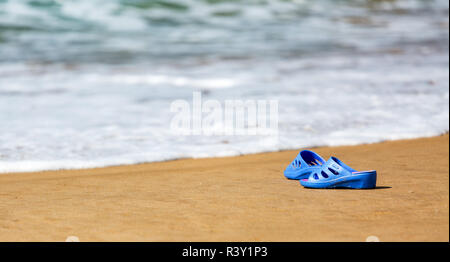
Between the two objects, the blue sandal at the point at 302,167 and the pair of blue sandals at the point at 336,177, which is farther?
the blue sandal at the point at 302,167

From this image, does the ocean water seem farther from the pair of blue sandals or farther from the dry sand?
the pair of blue sandals

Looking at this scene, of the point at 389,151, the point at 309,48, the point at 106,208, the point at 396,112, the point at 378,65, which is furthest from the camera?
the point at 309,48

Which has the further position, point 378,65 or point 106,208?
point 378,65

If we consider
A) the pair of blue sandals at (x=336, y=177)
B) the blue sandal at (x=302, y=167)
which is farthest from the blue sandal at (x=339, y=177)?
the blue sandal at (x=302, y=167)

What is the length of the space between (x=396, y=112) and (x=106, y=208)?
8.98ft

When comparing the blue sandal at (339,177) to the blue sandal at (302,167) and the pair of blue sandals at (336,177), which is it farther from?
the blue sandal at (302,167)

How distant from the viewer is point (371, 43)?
820 cm

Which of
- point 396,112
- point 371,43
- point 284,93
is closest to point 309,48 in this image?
point 371,43

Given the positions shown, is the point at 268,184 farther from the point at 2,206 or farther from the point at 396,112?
the point at 396,112

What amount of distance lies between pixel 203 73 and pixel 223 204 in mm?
4035

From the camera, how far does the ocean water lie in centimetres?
385

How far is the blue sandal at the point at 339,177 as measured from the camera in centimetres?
248

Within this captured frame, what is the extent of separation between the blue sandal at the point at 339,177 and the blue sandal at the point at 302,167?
13 cm

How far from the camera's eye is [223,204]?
232 cm
